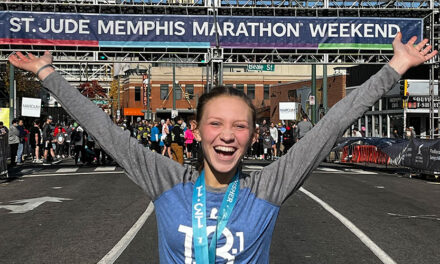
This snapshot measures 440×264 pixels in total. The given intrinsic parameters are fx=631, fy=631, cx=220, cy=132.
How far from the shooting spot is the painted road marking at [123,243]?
26.2 feet

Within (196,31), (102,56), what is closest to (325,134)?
(196,31)

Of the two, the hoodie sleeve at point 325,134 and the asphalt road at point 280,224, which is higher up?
the hoodie sleeve at point 325,134

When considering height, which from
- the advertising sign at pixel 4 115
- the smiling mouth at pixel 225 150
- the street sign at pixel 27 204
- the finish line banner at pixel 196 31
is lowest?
the street sign at pixel 27 204

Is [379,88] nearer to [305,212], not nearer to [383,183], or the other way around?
[305,212]

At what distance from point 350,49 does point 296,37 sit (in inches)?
94.4

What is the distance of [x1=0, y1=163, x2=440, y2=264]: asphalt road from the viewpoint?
8.26 m

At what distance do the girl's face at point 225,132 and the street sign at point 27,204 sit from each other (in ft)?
34.9

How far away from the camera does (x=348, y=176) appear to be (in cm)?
2169

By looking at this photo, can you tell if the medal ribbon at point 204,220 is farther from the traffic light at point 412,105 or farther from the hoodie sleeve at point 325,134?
the traffic light at point 412,105

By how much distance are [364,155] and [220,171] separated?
93.5 ft

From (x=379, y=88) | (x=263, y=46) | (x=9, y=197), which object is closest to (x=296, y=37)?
(x=263, y=46)

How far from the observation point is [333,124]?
2773 mm

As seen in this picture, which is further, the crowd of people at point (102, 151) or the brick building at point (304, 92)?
the brick building at point (304, 92)

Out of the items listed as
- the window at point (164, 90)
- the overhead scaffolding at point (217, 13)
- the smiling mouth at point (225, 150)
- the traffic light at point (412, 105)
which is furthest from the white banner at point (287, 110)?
the window at point (164, 90)
